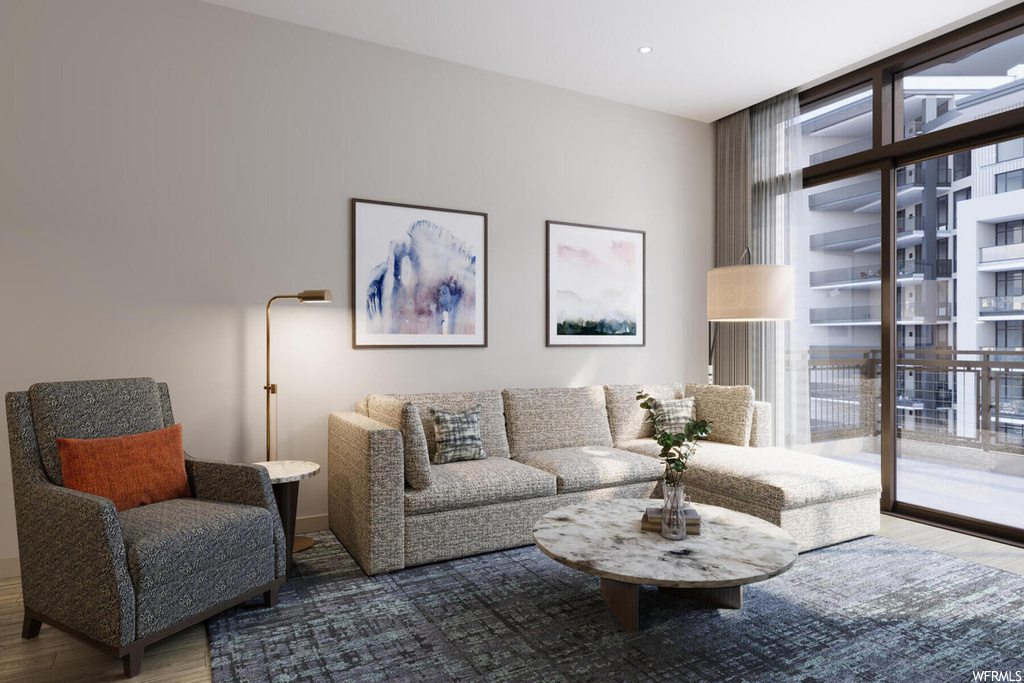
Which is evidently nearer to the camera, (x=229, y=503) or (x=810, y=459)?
(x=229, y=503)

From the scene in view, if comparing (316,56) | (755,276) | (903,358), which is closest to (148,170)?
(316,56)

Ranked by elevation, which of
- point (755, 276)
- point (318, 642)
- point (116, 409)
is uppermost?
point (755, 276)

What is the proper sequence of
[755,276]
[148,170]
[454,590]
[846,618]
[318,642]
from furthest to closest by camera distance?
[755,276] < [148,170] < [454,590] < [846,618] < [318,642]

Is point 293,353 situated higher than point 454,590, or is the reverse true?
point 293,353

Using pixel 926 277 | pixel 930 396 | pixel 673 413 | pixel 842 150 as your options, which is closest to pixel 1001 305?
pixel 926 277

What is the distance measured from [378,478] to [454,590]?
2.03 ft

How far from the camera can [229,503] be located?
8.45 ft

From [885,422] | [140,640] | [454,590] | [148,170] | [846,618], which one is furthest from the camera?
[885,422]

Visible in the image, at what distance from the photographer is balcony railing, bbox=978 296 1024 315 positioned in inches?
138

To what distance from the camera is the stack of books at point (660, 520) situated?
243 cm

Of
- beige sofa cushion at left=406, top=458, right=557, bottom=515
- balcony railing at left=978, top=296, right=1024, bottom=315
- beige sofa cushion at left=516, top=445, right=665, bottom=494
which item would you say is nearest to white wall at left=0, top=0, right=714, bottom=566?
beige sofa cushion at left=516, top=445, right=665, bottom=494

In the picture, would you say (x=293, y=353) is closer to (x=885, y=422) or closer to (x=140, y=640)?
(x=140, y=640)

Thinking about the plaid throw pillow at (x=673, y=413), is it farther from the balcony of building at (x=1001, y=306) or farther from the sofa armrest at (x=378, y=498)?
the sofa armrest at (x=378, y=498)

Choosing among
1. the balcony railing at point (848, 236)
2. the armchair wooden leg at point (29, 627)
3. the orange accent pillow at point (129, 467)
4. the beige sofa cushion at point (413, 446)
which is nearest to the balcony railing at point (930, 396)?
the balcony railing at point (848, 236)
